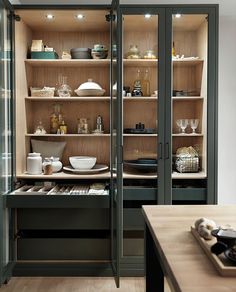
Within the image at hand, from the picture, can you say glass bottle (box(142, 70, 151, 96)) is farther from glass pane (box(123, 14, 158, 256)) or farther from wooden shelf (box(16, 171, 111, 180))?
wooden shelf (box(16, 171, 111, 180))

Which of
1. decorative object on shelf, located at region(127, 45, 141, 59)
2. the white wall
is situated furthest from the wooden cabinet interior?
A: the white wall

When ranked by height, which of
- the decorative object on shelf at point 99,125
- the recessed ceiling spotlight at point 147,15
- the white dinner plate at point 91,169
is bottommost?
the white dinner plate at point 91,169

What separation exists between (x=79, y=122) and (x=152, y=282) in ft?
7.10

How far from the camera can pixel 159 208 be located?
2.26m

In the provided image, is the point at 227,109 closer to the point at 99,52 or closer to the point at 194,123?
the point at 194,123

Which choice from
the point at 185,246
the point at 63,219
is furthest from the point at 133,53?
the point at 185,246

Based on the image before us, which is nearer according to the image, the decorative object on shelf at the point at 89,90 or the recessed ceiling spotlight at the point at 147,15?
the recessed ceiling spotlight at the point at 147,15

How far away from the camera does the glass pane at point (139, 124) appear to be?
3662 mm

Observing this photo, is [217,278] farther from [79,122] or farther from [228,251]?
[79,122]

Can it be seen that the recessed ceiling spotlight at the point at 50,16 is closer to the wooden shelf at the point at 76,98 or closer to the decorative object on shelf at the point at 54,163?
the wooden shelf at the point at 76,98

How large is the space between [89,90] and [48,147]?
683 mm

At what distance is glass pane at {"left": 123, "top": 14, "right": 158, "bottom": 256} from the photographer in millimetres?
3662

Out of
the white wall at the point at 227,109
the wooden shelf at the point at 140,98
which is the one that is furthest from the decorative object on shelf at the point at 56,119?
the white wall at the point at 227,109

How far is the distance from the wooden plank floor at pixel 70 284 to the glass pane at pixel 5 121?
22 centimetres
